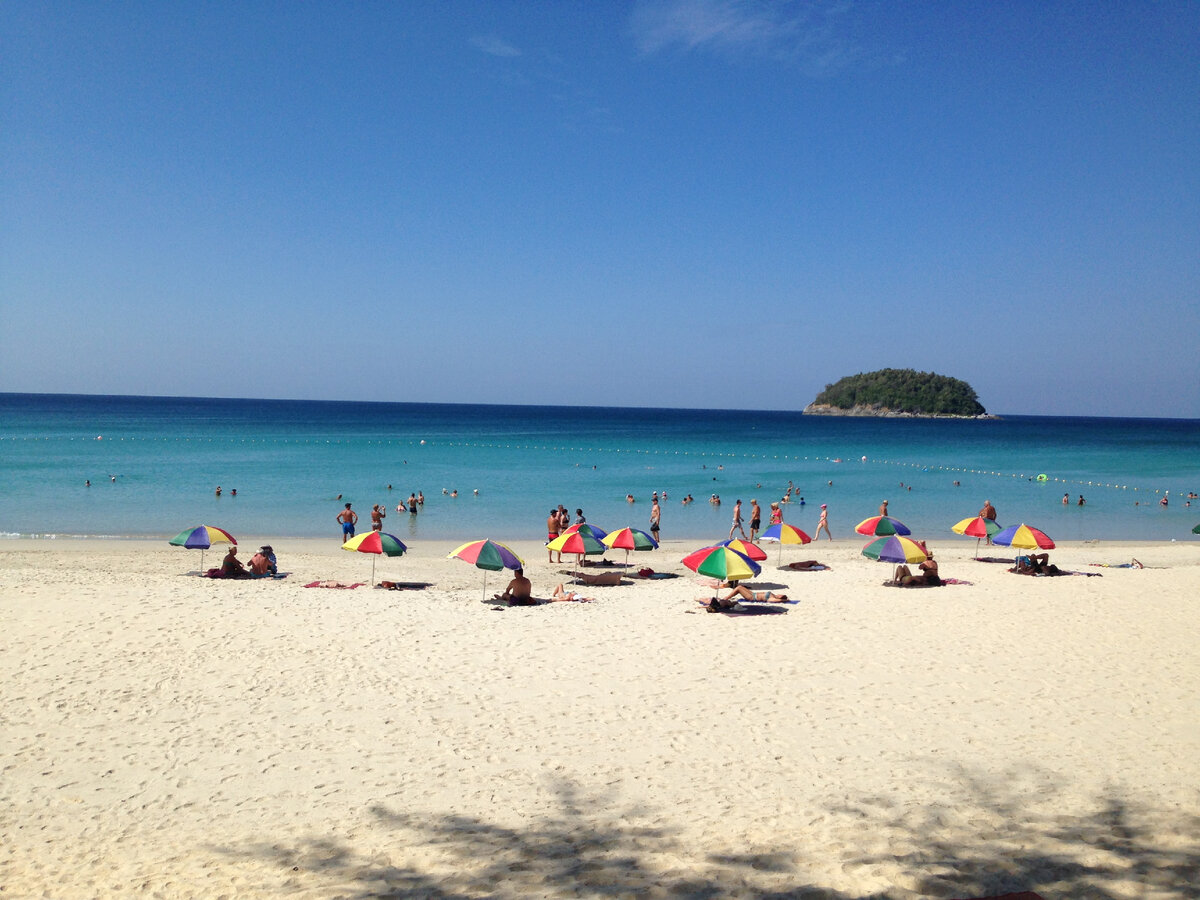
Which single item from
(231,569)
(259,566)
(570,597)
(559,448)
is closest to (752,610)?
(570,597)

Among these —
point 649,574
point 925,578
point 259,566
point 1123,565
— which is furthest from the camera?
point 1123,565

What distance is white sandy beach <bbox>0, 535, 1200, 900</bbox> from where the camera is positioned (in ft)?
19.3

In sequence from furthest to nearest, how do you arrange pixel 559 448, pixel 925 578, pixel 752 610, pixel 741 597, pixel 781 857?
pixel 559 448 → pixel 925 578 → pixel 741 597 → pixel 752 610 → pixel 781 857

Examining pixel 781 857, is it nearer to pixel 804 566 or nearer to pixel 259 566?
pixel 804 566

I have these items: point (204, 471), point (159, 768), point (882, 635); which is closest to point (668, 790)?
point (159, 768)

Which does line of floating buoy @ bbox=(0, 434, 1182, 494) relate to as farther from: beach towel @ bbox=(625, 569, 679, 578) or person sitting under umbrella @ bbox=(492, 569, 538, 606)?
person sitting under umbrella @ bbox=(492, 569, 538, 606)

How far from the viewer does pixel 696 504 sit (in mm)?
36031

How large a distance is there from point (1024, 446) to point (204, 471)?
84.8 metres

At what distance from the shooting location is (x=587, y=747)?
821 centimetres

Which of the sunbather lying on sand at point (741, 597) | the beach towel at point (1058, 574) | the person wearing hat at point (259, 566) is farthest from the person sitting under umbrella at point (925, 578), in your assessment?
the person wearing hat at point (259, 566)

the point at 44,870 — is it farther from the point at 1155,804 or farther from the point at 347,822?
the point at 1155,804

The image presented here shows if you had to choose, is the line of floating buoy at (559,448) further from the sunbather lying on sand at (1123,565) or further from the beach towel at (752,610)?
the beach towel at (752,610)

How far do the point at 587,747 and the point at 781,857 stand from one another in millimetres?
2714

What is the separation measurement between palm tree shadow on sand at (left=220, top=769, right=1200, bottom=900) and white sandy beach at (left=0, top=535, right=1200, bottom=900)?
3 cm
